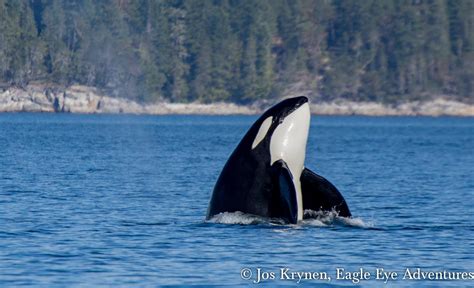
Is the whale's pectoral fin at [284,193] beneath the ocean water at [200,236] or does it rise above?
above

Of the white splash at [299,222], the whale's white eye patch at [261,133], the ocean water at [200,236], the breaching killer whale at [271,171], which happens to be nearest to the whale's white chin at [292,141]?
the breaching killer whale at [271,171]

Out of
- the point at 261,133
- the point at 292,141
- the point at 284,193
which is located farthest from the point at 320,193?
the point at 261,133

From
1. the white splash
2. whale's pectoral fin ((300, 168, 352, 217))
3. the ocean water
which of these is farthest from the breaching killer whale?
the ocean water

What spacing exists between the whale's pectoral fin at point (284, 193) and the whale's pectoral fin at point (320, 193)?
718 millimetres

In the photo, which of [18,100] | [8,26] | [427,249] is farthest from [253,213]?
[8,26]

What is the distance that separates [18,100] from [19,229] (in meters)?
161

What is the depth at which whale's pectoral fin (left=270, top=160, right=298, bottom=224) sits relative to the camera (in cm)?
2266

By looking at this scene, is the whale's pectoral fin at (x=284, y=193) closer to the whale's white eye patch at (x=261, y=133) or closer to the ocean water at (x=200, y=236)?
the ocean water at (x=200, y=236)

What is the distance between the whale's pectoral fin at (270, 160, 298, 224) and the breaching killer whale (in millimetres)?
Answer: 24

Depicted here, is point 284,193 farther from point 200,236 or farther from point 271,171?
point 200,236

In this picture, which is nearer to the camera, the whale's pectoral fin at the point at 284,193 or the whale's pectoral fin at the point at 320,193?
the whale's pectoral fin at the point at 284,193

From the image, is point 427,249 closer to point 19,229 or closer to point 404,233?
point 404,233

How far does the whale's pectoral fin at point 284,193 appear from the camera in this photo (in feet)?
74.3

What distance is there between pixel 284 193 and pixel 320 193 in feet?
4.68
